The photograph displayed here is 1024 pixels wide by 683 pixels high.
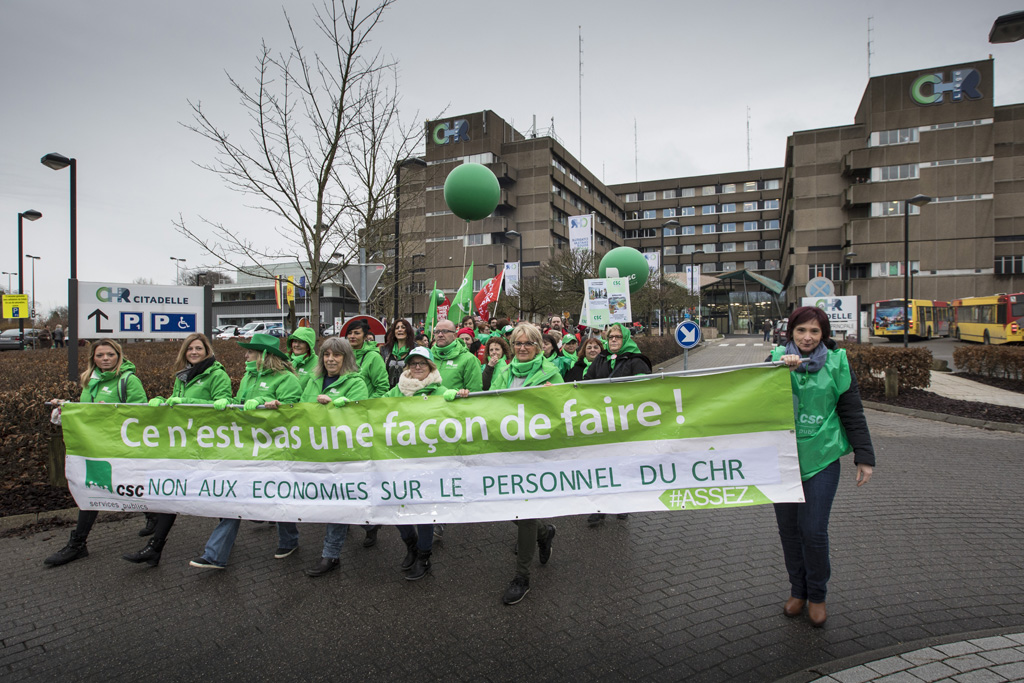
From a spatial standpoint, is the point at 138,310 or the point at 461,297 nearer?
the point at 138,310

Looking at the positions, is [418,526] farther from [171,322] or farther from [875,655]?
[171,322]

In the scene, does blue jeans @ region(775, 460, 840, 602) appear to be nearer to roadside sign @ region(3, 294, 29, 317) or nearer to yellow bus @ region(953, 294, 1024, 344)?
roadside sign @ region(3, 294, 29, 317)

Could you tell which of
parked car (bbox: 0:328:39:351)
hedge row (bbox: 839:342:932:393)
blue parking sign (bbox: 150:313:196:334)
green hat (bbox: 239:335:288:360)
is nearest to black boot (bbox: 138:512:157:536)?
green hat (bbox: 239:335:288:360)

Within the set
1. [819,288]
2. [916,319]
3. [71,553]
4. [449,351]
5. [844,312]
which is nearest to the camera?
[71,553]

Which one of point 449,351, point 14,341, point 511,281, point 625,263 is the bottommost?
point 449,351

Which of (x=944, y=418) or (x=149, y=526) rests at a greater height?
(x=944, y=418)

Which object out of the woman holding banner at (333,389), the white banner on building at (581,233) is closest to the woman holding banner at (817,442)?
the woman holding banner at (333,389)

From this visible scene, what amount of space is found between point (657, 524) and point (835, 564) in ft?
5.05

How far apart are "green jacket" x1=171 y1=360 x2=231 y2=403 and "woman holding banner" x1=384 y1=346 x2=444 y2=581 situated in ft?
5.12

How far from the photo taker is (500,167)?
215 feet

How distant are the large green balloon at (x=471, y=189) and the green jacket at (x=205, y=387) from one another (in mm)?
5990

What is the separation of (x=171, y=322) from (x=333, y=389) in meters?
4.29

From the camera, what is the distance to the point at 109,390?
491cm

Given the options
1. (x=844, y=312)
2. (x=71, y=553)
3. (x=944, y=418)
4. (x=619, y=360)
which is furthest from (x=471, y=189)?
(x=844, y=312)
